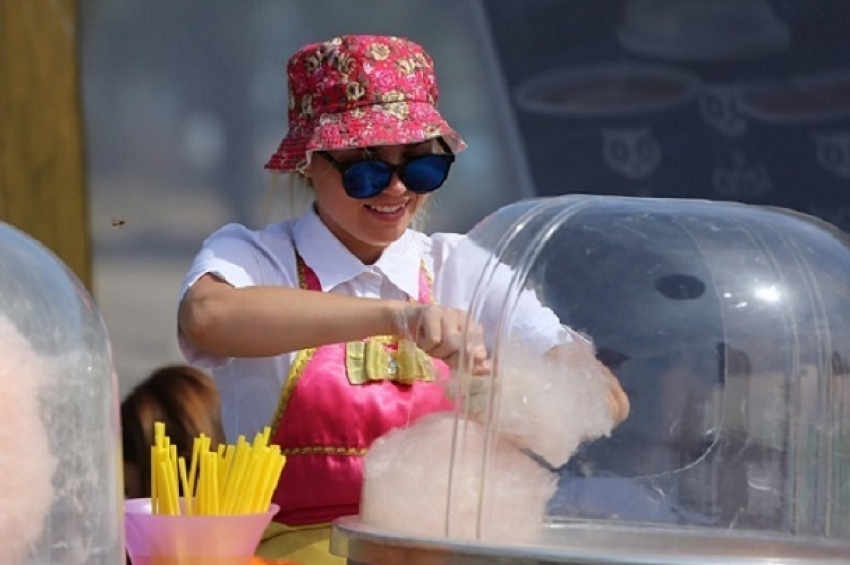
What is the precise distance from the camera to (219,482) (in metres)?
1.47

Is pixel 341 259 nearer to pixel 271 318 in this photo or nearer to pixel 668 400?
pixel 271 318

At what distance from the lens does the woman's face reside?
181cm

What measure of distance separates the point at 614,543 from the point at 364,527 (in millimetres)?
215

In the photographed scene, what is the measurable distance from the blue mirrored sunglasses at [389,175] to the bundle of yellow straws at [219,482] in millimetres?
376

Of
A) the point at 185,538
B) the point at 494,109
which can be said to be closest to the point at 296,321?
the point at 185,538

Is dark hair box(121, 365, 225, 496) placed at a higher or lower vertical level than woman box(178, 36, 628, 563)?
lower

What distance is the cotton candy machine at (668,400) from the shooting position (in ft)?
4.68

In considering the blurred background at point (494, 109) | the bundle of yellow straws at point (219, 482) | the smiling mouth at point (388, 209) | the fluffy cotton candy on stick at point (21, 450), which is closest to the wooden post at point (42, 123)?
the blurred background at point (494, 109)

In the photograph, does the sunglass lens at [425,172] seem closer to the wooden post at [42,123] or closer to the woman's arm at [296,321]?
the woman's arm at [296,321]

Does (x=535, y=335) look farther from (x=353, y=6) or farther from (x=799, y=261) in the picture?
(x=353, y=6)

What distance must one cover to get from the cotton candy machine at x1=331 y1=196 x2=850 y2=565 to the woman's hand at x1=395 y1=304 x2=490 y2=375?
0.6 inches

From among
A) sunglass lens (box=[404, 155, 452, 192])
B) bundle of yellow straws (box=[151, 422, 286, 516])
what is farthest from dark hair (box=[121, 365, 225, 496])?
bundle of yellow straws (box=[151, 422, 286, 516])

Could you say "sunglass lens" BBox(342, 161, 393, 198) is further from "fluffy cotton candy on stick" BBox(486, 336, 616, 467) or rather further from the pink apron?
"fluffy cotton candy on stick" BBox(486, 336, 616, 467)

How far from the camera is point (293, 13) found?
3.25 metres
